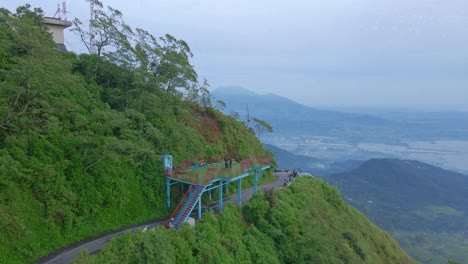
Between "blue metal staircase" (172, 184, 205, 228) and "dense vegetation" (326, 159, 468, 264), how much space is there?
59.3 meters

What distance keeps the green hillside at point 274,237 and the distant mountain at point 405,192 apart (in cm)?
7369

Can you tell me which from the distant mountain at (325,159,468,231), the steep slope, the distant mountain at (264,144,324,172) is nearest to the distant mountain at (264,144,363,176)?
Result: the distant mountain at (264,144,324,172)

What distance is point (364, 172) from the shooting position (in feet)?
429

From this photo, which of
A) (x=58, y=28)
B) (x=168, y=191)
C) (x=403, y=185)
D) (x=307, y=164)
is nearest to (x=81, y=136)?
(x=168, y=191)

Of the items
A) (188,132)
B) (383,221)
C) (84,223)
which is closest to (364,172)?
(383,221)

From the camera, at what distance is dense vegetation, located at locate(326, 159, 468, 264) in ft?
275

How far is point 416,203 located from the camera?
359ft

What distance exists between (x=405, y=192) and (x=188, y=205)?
113433mm

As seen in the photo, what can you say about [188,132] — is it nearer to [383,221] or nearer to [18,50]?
[18,50]

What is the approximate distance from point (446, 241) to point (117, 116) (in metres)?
93.1

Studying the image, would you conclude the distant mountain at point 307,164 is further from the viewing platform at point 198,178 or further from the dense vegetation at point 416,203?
the viewing platform at point 198,178

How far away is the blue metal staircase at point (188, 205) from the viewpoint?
17786mm

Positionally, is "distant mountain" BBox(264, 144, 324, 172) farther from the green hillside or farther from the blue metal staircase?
the blue metal staircase

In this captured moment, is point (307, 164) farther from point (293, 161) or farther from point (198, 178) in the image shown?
point (198, 178)
